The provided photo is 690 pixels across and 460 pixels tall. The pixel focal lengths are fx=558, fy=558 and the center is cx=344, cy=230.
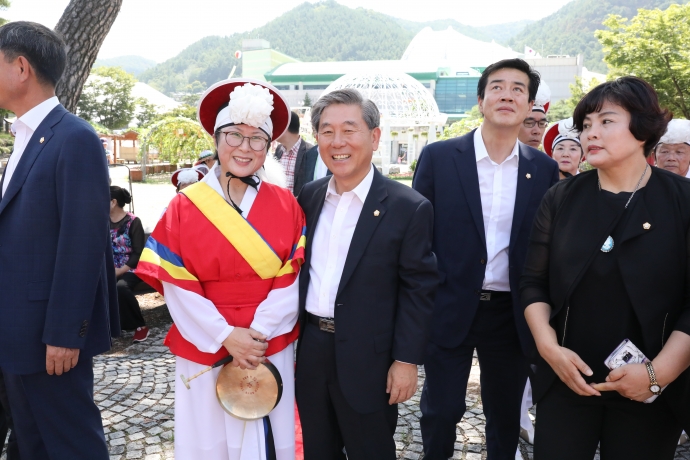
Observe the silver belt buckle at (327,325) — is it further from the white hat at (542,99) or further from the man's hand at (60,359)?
the white hat at (542,99)

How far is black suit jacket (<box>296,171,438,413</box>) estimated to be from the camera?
7.69ft

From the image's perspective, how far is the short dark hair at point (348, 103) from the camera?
242cm

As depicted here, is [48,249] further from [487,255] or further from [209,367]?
[487,255]

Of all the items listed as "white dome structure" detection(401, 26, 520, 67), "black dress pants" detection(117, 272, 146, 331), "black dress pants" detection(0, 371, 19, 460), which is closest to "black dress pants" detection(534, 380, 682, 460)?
"black dress pants" detection(0, 371, 19, 460)

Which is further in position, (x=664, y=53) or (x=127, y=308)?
(x=664, y=53)

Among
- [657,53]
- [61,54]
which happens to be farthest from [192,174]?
[657,53]

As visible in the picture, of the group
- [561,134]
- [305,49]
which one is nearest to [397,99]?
[561,134]

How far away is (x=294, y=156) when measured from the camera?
630 centimetres

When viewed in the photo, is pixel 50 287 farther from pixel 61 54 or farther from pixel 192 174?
pixel 192 174

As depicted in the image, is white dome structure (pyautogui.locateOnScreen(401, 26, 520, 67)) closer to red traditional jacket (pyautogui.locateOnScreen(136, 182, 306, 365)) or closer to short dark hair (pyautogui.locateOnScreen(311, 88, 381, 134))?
short dark hair (pyautogui.locateOnScreen(311, 88, 381, 134))

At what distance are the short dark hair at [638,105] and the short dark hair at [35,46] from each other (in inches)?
92.6

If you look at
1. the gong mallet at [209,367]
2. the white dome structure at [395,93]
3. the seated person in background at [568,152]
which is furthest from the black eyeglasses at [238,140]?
the white dome structure at [395,93]

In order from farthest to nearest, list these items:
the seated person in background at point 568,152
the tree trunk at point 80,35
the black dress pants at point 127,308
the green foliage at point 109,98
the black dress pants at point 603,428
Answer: the green foliage at point 109,98 → the black dress pants at point 127,308 → the tree trunk at point 80,35 → the seated person in background at point 568,152 → the black dress pants at point 603,428

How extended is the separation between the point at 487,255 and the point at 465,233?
156 millimetres
